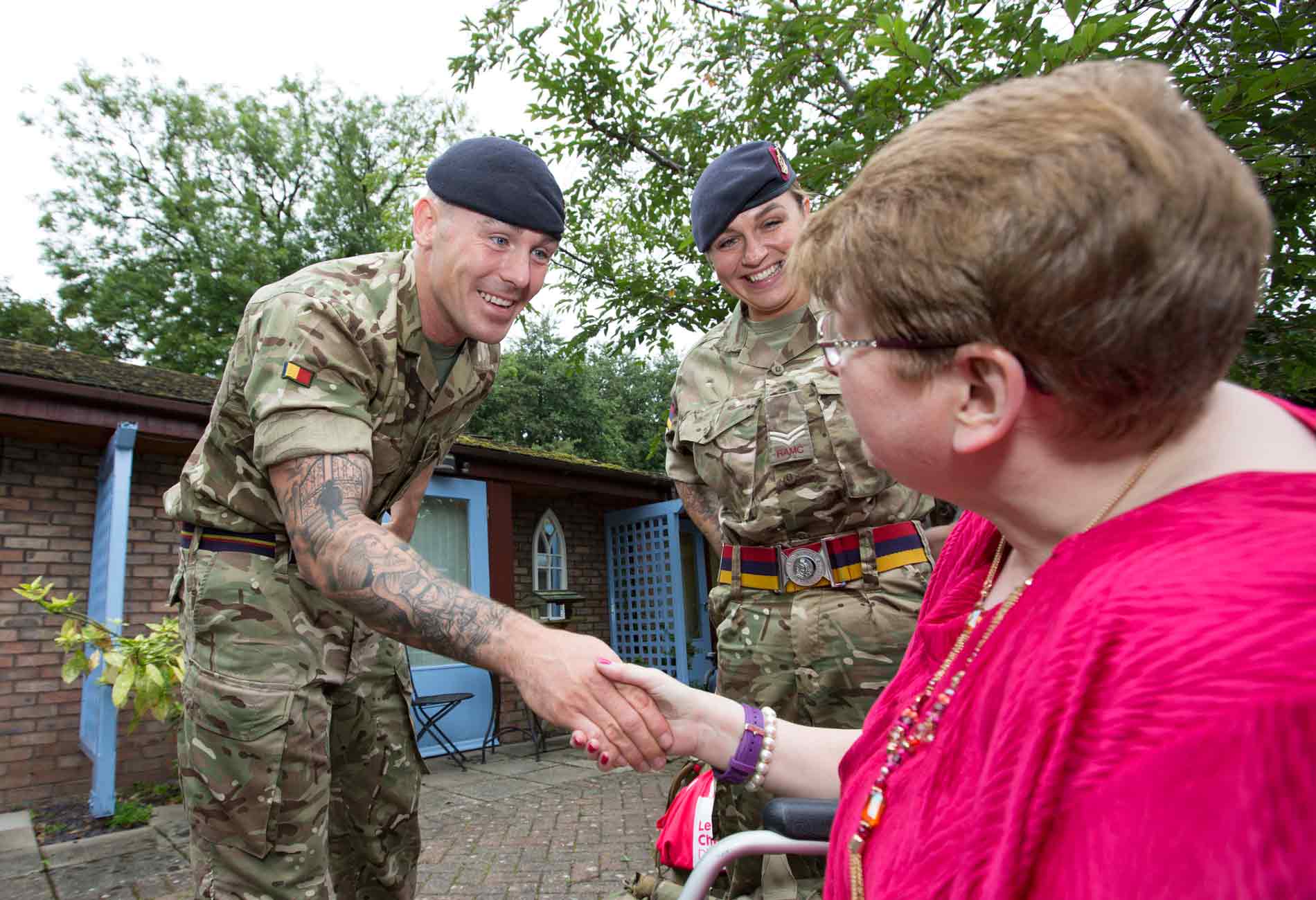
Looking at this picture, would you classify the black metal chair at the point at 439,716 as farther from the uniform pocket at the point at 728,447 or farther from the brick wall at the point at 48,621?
the uniform pocket at the point at 728,447

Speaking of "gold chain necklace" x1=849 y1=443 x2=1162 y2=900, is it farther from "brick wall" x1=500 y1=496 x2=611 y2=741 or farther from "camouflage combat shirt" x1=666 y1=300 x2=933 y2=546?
"brick wall" x1=500 y1=496 x2=611 y2=741

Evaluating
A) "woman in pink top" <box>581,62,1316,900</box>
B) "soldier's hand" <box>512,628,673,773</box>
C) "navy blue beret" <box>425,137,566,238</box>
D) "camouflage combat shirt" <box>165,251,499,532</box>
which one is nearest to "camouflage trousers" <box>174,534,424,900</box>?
"camouflage combat shirt" <box>165,251,499,532</box>

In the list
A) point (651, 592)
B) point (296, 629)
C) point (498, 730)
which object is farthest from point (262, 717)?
point (651, 592)

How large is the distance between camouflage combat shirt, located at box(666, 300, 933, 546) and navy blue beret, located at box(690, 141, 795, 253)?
15.2 inches

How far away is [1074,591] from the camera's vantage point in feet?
2.75

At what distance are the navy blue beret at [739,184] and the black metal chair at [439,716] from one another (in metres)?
6.37

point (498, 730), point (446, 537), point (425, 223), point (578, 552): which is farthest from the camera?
point (578, 552)

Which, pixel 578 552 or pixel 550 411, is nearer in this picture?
pixel 578 552

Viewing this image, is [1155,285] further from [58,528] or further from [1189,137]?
[58,528]

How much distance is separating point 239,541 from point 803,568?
161cm

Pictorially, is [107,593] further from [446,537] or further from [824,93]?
[824,93]

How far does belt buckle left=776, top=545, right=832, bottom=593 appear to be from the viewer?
2672 mm

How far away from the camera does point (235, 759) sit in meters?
2.11

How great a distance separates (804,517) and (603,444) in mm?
21865
